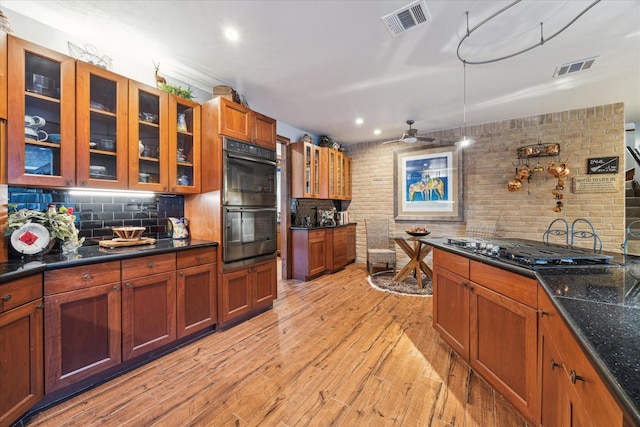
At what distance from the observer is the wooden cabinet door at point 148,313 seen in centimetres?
196

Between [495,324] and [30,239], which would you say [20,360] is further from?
[495,324]

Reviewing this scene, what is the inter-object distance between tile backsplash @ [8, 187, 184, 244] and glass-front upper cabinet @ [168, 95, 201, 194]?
34 centimetres

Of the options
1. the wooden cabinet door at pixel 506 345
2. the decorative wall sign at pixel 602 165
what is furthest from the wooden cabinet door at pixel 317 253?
the decorative wall sign at pixel 602 165

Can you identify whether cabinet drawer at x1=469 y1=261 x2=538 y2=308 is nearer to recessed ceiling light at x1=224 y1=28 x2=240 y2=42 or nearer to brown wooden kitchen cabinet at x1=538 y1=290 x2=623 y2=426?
brown wooden kitchen cabinet at x1=538 y1=290 x2=623 y2=426

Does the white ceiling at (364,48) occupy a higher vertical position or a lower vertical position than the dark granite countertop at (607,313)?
higher

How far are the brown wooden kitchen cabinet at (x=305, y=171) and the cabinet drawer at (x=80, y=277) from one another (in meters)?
2.95

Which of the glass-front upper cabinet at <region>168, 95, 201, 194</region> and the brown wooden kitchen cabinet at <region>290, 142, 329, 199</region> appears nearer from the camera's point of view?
the glass-front upper cabinet at <region>168, 95, 201, 194</region>

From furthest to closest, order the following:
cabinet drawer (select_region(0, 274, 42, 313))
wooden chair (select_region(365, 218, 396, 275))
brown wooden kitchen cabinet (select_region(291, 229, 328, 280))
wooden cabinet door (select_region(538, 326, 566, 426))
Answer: wooden chair (select_region(365, 218, 396, 275)), brown wooden kitchen cabinet (select_region(291, 229, 328, 280)), cabinet drawer (select_region(0, 274, 42, 313)), wooden cabinet door (select_region(538, 326, 566, 426))

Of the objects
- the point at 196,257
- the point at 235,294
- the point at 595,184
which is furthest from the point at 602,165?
the point at 196,257

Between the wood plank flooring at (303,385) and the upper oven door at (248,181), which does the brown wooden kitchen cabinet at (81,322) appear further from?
the upper oven door at (248,181)

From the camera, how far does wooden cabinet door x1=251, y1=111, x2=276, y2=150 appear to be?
2938mm

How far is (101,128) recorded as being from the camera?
83.0 inches

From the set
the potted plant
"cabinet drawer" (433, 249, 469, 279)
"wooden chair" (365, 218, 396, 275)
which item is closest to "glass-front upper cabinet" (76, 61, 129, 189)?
the potted plant

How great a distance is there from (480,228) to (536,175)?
1128 mm
